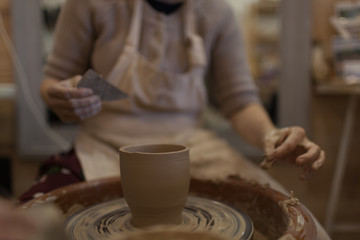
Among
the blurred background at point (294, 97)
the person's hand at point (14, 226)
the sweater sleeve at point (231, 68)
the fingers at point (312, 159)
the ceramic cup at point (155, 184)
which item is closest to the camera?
the person's hand at point (14, 226)

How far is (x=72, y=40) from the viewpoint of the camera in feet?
3.53

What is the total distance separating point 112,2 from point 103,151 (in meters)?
0.43

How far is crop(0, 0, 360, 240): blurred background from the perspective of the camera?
1.88 meters

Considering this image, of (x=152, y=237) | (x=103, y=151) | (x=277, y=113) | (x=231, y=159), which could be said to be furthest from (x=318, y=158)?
(x=277, y=113)

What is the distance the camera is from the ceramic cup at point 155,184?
57cm

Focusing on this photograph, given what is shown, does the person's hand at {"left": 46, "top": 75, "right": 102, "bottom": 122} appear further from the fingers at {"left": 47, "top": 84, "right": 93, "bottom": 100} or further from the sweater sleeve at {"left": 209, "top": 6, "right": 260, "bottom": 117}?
the sweater sleeve at {"left": 209, "top": 6, "right": 260, "bottom": 117}

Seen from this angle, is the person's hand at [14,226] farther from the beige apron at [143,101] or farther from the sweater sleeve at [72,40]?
the sweater sleeve at [72,40]

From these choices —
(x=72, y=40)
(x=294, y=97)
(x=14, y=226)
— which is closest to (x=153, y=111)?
(x=72, y=40)

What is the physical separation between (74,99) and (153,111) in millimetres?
369

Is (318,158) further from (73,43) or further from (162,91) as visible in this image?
(73,43)

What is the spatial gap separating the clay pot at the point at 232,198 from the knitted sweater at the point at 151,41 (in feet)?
1.45

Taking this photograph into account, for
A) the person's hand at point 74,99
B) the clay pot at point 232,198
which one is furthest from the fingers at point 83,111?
the clay pot at point 232,198

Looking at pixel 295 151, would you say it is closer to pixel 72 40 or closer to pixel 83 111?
pixel 83 111

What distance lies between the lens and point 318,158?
0.73m
